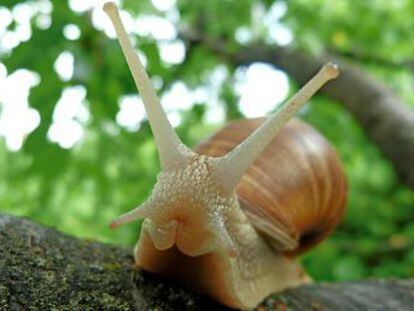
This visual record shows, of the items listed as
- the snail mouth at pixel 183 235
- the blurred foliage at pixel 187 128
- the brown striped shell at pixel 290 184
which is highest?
the snail mouth at pixel 183 235

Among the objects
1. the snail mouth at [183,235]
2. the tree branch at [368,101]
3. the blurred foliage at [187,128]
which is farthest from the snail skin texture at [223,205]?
the tree branch at [368,101]

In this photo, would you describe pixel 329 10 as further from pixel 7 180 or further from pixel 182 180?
pixel 182 180

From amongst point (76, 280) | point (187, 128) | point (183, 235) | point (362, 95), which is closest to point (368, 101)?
point (362, 95)

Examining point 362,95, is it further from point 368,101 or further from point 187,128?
point 187,128

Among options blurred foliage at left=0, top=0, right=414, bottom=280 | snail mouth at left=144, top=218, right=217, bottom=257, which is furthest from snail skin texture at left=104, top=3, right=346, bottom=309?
blurred foliage at left=0, top=0, right=414, bottom=280

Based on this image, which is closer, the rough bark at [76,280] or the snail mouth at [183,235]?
the rough bark at [76,280]

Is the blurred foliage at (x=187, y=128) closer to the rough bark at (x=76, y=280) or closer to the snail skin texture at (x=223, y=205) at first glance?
the snail skin texture at (x=223, y=205)
